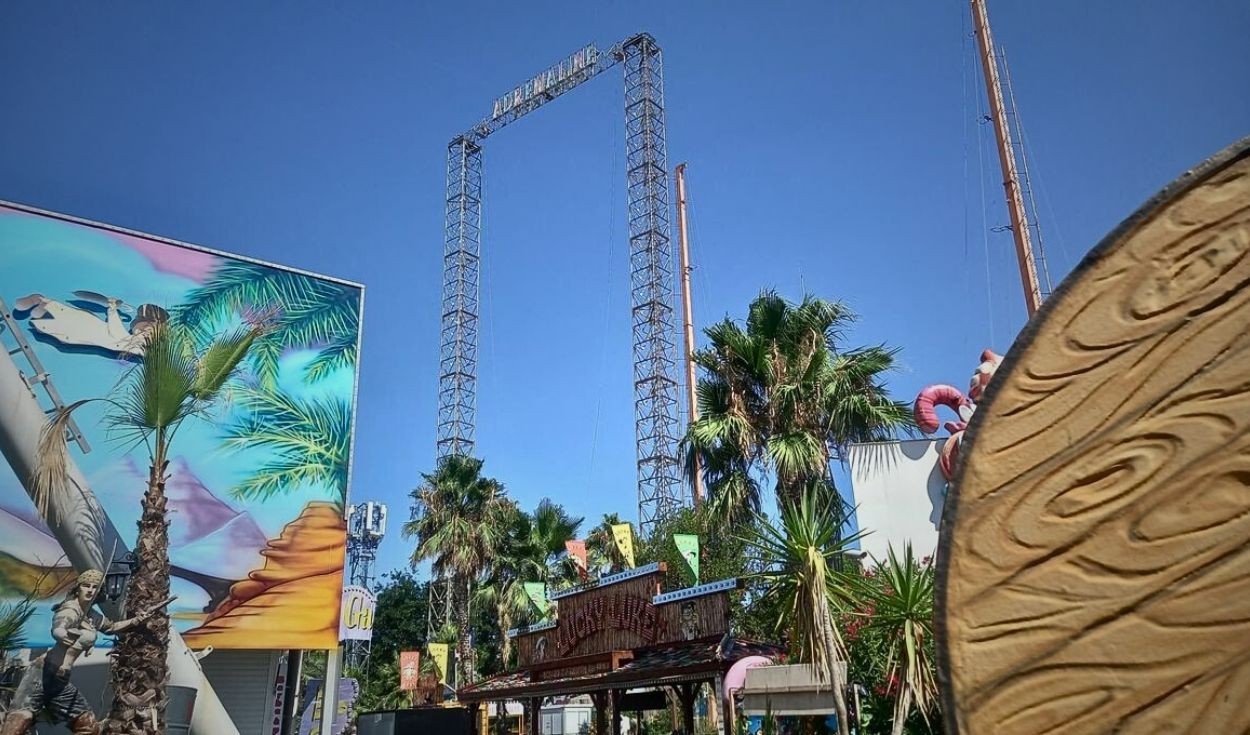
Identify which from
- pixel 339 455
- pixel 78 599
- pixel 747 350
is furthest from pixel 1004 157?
pixel 78 599

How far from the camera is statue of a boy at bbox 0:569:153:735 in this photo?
774 inches

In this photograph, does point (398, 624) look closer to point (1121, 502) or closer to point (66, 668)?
point (66, 668)

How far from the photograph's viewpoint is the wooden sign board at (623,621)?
13984 mm

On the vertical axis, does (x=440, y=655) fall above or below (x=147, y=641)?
above

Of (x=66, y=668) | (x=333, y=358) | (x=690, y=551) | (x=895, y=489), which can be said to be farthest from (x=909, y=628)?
(x=333, y=358)

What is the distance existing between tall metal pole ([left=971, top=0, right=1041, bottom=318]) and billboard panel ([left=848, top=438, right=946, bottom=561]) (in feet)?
19.4

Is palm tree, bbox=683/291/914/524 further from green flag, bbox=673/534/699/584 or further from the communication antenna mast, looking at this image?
the communication antenna mast

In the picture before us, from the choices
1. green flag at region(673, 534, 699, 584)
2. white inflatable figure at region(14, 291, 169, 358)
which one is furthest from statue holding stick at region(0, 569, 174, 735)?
green flag at region(673, 534, 699, 584)

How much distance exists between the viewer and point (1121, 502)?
2584 mm

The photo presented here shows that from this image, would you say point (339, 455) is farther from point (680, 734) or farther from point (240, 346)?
point (680, 734)

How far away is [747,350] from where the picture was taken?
61.4 feet

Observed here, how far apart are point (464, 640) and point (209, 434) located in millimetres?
10964

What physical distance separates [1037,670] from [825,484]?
15.3 m

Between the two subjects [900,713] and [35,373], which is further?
[35,373]
